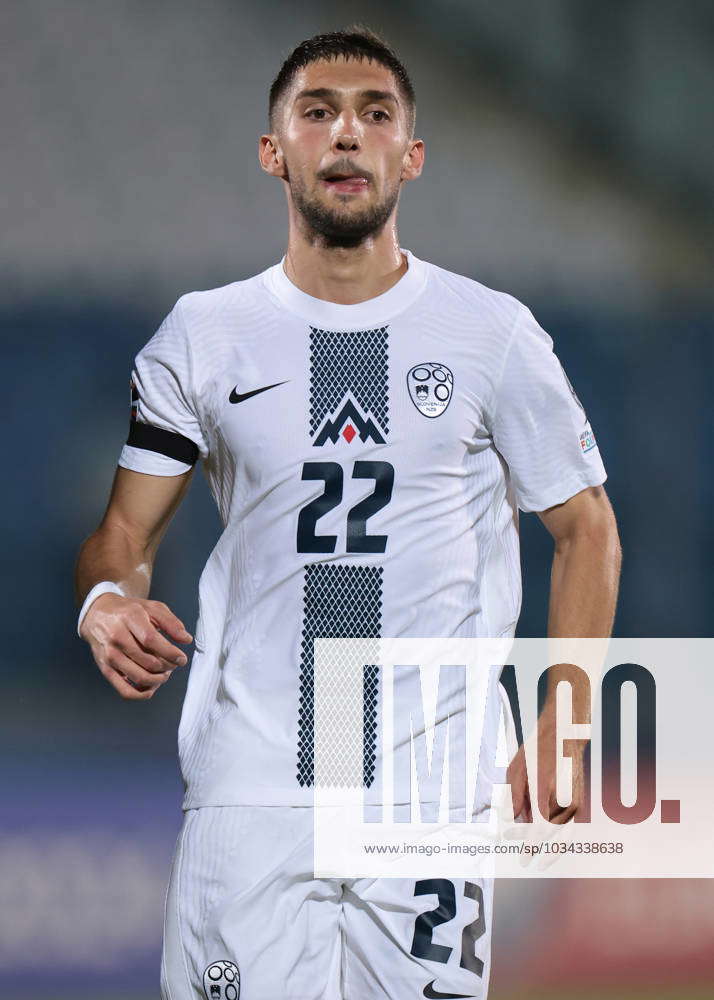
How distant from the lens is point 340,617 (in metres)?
2.14

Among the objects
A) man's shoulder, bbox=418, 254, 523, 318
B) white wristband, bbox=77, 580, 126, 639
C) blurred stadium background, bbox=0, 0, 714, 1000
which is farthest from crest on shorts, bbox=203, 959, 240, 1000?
blurred stadium background, bbox=0, 0, 714, 1000

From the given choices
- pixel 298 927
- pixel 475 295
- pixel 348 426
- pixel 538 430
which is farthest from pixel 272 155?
pixel 298 927

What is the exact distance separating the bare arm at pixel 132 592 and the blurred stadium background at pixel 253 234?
2.47 m

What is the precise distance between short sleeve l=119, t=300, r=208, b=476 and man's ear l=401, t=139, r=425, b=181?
45cm

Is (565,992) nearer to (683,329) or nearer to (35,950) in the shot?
(35,950)

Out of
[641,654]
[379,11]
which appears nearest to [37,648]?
[641,654]

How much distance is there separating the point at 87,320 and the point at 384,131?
268cm

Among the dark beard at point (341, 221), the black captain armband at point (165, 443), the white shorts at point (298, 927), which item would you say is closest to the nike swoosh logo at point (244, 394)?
the black captain armband at point (165, 443)

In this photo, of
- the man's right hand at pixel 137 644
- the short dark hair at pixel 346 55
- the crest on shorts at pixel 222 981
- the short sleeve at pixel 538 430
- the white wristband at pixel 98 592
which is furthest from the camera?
the short dark hair at pixel 346 55

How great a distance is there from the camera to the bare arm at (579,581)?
7.06 feet

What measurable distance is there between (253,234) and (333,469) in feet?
9.40

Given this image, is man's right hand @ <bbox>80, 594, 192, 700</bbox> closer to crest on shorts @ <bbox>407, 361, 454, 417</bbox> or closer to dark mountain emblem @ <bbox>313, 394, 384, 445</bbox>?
dark mountain emblem @ <bbox>313, 394, 384, 445</bbox>

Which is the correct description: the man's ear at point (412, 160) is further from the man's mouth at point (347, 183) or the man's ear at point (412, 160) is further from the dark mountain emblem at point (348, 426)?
the dark mountain emblem at point (348, 426)

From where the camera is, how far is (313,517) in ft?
7.08
